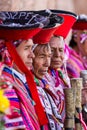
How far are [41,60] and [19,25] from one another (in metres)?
0.70

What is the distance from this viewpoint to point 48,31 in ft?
16.7

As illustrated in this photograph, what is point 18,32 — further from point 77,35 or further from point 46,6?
point 77,35

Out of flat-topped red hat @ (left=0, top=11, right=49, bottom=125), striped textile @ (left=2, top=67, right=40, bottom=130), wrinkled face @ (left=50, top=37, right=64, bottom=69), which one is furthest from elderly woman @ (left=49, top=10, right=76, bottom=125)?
striped textile @ (left=2, top=67, right=40, bottom=130)

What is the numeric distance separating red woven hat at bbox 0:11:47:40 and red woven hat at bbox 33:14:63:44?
15cm

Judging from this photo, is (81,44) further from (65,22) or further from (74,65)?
(65,22)

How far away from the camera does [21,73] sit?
4617mm

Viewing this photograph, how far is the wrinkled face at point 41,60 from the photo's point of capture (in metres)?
5.15

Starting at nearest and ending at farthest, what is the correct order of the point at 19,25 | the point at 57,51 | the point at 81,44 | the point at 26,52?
the point at 19,25
the point at 26,52
the point at 57,51
the point at 81,44

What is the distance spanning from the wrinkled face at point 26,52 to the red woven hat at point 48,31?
0.97ft

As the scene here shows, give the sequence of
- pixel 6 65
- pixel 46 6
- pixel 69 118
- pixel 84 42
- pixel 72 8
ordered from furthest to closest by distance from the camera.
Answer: pixel 72 8
pixel 84 42
pixel 46 6
pixel 69 118
pixel 6 65

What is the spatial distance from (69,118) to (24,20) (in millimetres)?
965

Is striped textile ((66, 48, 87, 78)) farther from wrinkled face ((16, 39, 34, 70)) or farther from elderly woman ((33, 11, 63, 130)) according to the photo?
wrinkled face ((16, 39, 34, 70))

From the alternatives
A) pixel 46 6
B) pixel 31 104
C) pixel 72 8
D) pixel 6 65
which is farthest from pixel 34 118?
pixel 72 8

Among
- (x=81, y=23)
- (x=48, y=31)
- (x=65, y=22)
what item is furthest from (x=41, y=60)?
(x=81, y=23)
